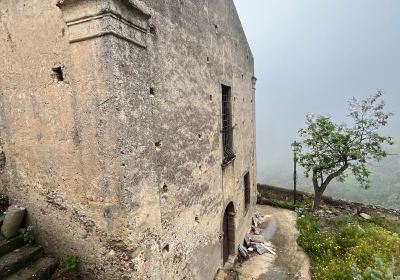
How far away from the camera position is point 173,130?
444cm

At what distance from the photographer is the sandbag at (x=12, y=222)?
4.15m

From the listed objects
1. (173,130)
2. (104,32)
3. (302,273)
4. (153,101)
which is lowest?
(302,273)

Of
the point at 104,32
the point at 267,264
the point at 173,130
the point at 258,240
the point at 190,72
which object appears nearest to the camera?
the point at 104,32

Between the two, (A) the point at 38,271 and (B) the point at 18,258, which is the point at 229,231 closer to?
(A) the point at 38,271

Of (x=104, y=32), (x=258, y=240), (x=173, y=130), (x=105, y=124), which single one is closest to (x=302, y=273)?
(x=258, y=240)

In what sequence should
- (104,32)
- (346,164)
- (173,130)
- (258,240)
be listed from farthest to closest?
(346,164)
(258,240)
(173,130)
(104,32)

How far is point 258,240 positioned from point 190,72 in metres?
7.10

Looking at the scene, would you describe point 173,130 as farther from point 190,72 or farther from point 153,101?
point 190,72

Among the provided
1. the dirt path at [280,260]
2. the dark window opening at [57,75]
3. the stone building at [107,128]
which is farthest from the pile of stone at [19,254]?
the dirt path at [280,260]

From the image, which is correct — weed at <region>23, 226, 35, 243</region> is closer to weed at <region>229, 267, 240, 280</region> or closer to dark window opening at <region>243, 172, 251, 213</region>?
weed at <region>229, 267, 240, 280</region>

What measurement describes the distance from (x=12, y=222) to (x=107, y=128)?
8.75ft

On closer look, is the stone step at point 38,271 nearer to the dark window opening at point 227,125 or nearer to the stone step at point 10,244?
the stone step at point 10,244

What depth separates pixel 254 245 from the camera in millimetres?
9062

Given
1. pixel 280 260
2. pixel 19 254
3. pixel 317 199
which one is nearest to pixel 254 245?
pixel 280 260
